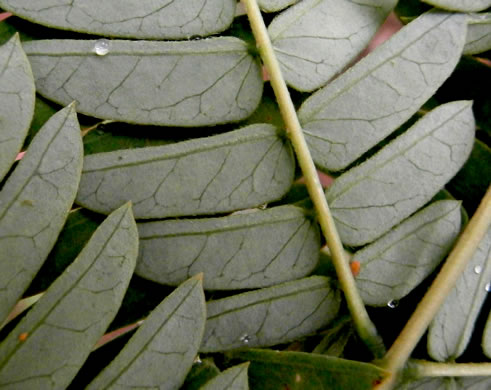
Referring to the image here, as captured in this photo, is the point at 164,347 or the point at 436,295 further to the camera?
the point at 436,295

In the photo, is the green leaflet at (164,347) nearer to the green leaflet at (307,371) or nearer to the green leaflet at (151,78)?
the green leaflet at (307,371)

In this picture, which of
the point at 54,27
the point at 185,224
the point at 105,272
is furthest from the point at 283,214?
the point at 54,27

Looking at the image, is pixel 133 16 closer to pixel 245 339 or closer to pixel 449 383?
pixel 245 339

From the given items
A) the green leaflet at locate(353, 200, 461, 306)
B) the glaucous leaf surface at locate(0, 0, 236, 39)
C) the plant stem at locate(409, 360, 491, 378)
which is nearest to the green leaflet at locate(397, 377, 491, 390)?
the plant stem at locate(409, 360, 491, 378)

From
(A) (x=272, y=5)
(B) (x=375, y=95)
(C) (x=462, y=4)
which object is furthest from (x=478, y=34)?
(A) (x=272, y=5)

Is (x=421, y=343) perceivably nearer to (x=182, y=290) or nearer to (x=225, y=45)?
(x=182, y=290)

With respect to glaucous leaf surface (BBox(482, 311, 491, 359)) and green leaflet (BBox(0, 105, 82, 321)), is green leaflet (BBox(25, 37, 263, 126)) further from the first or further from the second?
glaucous leaf surface (BBox(482, 311, 491, 359))
